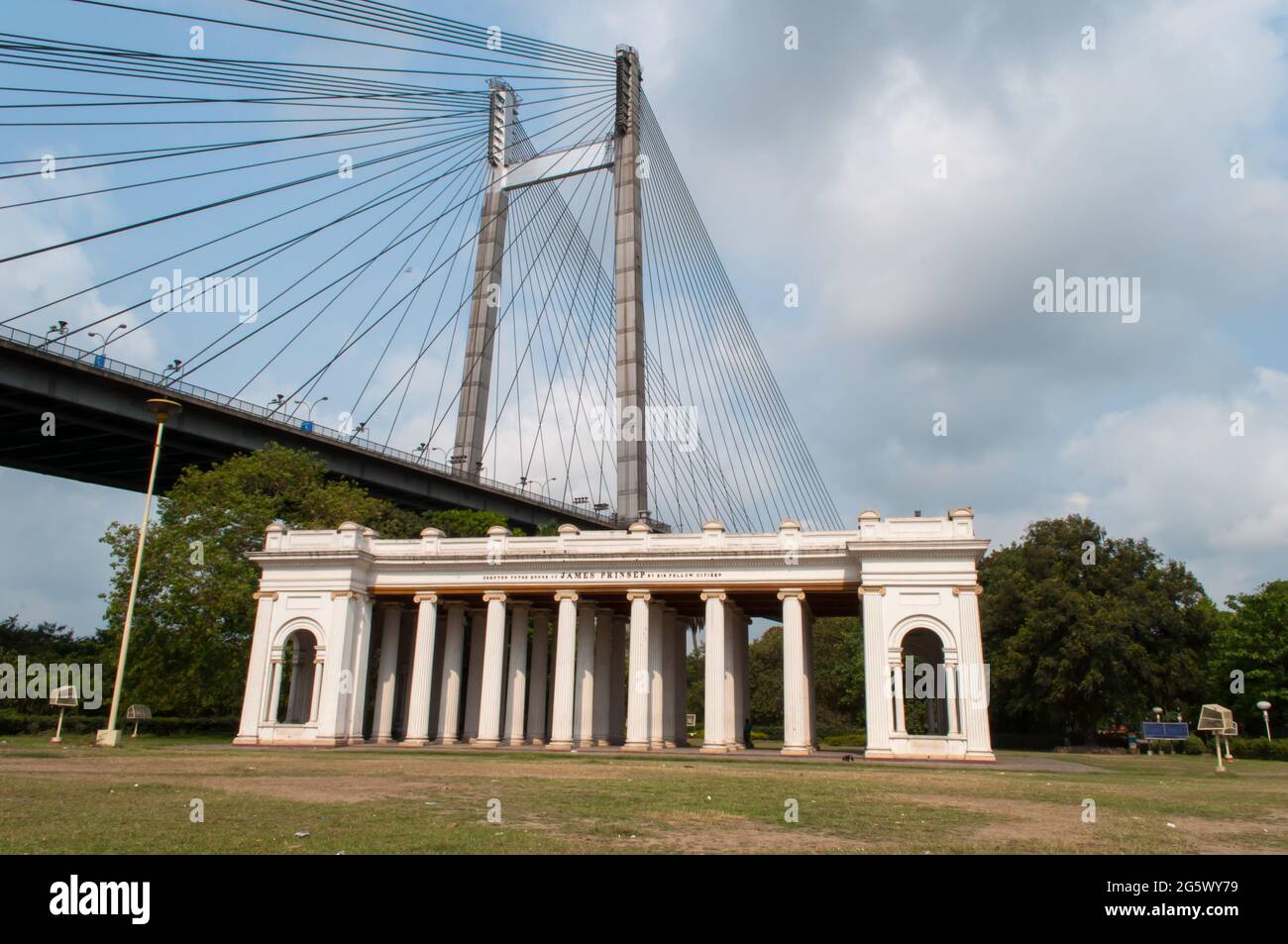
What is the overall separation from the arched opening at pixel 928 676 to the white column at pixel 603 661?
50.6 ft

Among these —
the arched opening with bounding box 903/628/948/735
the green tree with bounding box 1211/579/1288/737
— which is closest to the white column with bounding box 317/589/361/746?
the arched opening with bounding box 903/628/948/735

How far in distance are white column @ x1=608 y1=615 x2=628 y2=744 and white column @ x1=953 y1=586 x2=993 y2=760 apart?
19.3 meters

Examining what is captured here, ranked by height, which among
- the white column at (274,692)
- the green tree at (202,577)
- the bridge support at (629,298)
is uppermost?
the bridge support at (629,298)

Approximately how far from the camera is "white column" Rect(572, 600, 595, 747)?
46.1 meters

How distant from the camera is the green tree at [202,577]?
4481 cm

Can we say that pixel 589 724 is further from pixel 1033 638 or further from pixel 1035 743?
pixel 1035 743

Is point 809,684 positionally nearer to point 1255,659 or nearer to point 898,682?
point 898,682

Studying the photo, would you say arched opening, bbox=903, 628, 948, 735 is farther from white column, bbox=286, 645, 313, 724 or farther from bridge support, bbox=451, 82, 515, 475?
bridge support, bbox=451, 82, 515, 475


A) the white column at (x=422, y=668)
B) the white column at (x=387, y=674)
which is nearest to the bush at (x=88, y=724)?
the white column at (x=387, y=674)

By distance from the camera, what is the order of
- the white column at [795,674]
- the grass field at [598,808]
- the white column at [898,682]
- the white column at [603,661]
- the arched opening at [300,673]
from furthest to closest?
the white column at [603,661] < the arched opening at [300,673] < the white column at [795,674] < the white column at [898,682] < the grass field at [598,808]

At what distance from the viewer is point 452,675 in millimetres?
48688

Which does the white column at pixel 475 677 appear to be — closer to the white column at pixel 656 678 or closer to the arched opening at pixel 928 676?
the white column at pixel 656 678

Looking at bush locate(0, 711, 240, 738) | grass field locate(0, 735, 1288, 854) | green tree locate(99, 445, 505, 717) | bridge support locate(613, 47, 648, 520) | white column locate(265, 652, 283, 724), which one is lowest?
bush locate(0, 711, 240, 738)

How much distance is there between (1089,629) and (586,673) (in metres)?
29.5
